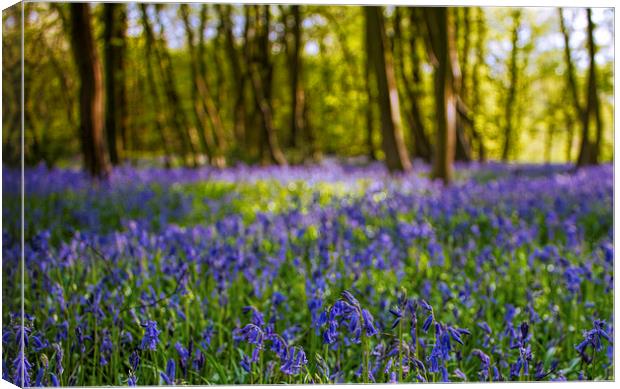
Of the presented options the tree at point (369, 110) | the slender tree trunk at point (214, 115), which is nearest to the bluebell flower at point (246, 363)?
the tree at point (369, 110)

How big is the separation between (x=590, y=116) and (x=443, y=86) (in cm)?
173

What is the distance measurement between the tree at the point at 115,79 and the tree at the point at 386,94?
2331 mm

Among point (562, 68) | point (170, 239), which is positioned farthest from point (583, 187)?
point (170, 239)

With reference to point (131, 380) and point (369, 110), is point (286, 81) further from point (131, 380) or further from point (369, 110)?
point (131, 380)

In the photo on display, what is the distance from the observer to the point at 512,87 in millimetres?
6020

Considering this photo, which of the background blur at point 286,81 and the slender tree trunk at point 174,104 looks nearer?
the background blur at point 286,81

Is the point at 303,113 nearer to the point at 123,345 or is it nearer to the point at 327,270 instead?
the point at 327,270

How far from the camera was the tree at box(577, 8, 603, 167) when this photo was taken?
15.7ft

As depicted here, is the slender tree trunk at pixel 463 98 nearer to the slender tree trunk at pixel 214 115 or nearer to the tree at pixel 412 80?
the tree at pixel 412 80

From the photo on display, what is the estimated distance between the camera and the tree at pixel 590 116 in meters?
4.78

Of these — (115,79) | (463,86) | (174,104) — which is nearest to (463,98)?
(463,86)

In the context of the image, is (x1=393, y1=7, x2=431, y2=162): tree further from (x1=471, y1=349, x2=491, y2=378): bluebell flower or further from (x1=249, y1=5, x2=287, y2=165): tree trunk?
(x1=471, y1=349, x2=491, y2=378): bluebell flower

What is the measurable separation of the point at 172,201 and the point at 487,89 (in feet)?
9.40

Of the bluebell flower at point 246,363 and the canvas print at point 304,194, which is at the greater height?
the canvas print at point 304,194
